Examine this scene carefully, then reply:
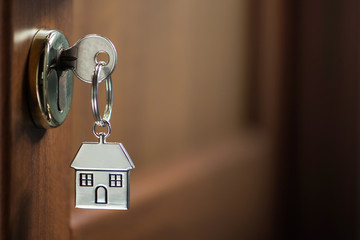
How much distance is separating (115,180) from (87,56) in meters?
0.08

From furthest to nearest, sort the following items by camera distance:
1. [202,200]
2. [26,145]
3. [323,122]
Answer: [323,122] < [202,200] < [26,145]

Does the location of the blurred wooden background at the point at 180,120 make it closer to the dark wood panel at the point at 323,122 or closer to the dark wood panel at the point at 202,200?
the dark wood panel at the point at 202,200

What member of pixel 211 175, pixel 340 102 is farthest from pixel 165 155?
pixel 340 102

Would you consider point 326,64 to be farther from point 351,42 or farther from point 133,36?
point 133,36

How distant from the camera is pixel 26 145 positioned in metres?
0.27

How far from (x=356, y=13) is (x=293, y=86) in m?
0.28

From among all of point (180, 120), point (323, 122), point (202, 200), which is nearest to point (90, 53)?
point (180, 120)

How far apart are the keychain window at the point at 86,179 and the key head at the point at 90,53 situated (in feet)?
0.21

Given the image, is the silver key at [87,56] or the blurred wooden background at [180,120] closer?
the silver key at [87,56]

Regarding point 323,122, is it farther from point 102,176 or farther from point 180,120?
point 102,176

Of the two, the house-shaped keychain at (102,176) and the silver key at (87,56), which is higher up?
the silver key at (87,56)

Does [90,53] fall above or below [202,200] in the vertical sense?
above

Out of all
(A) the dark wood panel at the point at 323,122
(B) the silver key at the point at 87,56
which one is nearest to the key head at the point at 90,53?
(B) the silver key at the point at 87,56

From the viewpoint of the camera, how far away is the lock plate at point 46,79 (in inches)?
10.6
